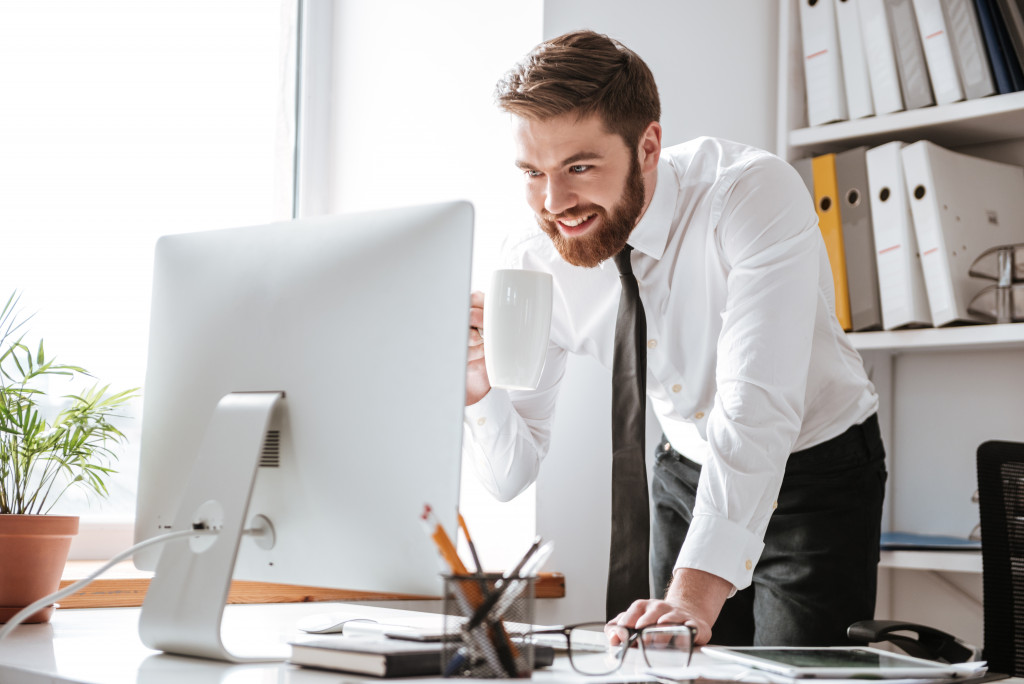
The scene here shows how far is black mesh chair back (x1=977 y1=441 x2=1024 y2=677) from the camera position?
55.4 inches

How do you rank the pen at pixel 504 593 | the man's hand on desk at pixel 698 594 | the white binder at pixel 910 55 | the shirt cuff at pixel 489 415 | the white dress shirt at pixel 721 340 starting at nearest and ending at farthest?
the pen at pixel 504 593
the man's hand on desk at pixel 698 594
the white dress shirt at pixel 721 340
the shirt cuff at pixel 489 415
the white binder at pixel 910 55

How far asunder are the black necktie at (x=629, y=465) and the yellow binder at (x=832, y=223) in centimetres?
77

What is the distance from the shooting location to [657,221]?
1579 mm

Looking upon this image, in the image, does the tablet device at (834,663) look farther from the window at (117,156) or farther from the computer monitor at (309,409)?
the window at (117,156)

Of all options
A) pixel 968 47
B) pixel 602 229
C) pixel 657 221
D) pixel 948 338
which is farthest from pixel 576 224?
pixel 968 47

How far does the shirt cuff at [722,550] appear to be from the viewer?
1.18m

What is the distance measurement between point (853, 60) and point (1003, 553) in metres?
1.15

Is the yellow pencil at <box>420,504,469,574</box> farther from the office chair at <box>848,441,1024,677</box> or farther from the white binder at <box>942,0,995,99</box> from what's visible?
the white binder at <box>942,0,995,99</box>

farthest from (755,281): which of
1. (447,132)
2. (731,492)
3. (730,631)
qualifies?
(447,132)

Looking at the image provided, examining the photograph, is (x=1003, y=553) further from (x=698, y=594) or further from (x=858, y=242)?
(x=858, y=242)

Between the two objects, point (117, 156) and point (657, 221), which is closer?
point (657, 221)

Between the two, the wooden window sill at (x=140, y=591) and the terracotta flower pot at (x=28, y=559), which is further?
the wooden window sill at (x=140, y=591)

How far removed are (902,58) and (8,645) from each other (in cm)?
192

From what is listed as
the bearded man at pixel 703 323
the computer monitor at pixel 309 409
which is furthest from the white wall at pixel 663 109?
the computer monitor at pixel 309 409
